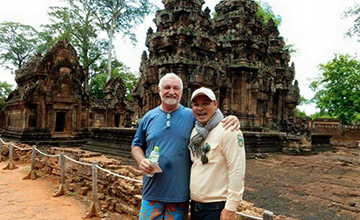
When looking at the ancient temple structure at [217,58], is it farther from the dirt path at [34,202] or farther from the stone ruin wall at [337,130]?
the stone ruin wall at [337,130]

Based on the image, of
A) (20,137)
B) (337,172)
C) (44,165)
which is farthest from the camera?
(20,137)

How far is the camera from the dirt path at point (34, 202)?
484cm

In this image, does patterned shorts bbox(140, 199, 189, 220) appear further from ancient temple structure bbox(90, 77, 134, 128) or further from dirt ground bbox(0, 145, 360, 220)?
ancient temple structure bbox(90, 77, 134, 128)

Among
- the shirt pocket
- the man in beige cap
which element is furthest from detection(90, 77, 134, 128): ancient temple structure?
the shirt pocket

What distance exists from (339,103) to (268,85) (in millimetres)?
11316

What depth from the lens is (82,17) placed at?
26.0 meters

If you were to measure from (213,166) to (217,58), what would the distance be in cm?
1063

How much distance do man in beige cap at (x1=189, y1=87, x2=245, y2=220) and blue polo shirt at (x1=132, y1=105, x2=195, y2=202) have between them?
0.34ft

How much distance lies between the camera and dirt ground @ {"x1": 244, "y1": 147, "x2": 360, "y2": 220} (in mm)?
3504

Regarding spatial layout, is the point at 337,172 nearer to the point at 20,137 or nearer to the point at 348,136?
the point at 20,137

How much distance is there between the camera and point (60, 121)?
13.6m

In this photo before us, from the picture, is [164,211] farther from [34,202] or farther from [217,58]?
[217,58]

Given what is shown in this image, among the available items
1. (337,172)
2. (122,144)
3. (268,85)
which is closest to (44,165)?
(122,144)

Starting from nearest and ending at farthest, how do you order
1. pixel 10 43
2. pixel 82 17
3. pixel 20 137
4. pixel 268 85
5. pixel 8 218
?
pixel 8 218 → pixel 20 137 → pixel 268 85 → pixel 82 17 → pixel 10 43
